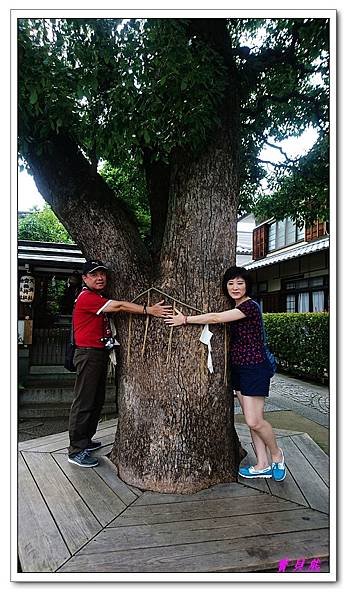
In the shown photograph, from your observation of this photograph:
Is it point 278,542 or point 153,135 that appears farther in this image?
point 153,135

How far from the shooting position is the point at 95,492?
67.3 inches

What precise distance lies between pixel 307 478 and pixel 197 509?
61cm

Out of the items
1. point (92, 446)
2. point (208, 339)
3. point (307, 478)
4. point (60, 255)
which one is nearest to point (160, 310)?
point (208, 339)

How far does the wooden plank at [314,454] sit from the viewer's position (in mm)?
1872

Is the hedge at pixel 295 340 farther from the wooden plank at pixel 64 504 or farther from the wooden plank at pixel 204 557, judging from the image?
the wooden plank at pixel 64 504

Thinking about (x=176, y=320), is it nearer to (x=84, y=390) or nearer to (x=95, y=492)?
(x=84, y=390)

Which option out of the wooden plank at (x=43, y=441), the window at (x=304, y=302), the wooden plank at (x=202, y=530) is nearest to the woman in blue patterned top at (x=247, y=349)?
the wooden plank at (x=202, y=530)

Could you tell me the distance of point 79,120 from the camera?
61.0 inches

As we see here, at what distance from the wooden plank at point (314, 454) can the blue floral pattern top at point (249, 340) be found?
65 centimetres
